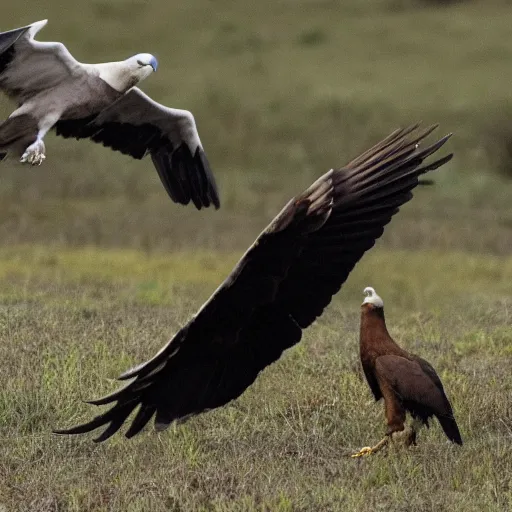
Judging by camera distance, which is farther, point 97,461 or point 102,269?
point 102,269

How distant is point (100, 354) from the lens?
6695 millimetres

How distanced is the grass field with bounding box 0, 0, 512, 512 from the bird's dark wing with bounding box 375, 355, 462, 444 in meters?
0.17

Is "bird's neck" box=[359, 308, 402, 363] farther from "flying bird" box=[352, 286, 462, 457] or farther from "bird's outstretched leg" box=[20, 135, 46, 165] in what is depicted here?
"bird's outstretched leg" box=[20, 135, 46, 165]

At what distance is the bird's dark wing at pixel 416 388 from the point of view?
5082 millimetres

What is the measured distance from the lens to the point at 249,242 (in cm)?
1484

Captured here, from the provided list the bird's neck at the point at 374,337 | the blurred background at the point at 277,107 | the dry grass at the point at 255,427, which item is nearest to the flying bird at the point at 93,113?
the dry grass at the point at 255,427

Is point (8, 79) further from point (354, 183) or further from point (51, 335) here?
point (354, 183)

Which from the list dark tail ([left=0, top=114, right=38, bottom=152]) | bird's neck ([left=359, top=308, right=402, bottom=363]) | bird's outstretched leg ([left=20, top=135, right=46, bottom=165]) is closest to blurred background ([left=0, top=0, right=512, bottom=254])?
dark tail ([left=0, top=114, right=38, bottom=152])

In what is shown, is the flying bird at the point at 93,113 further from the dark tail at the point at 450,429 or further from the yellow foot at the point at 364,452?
the dark tail at the point at 450,429

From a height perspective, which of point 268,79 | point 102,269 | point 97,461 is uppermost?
point 97,461

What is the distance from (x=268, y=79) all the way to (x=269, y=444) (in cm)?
2016

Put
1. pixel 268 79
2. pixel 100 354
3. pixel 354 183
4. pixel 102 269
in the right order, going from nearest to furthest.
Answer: pixel 354 183 → pixel 100 354 → pixel 102 269 → pixel 268 79

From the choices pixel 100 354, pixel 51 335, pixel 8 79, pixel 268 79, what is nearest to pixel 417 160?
pixel 100 354

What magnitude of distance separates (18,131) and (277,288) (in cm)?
358
